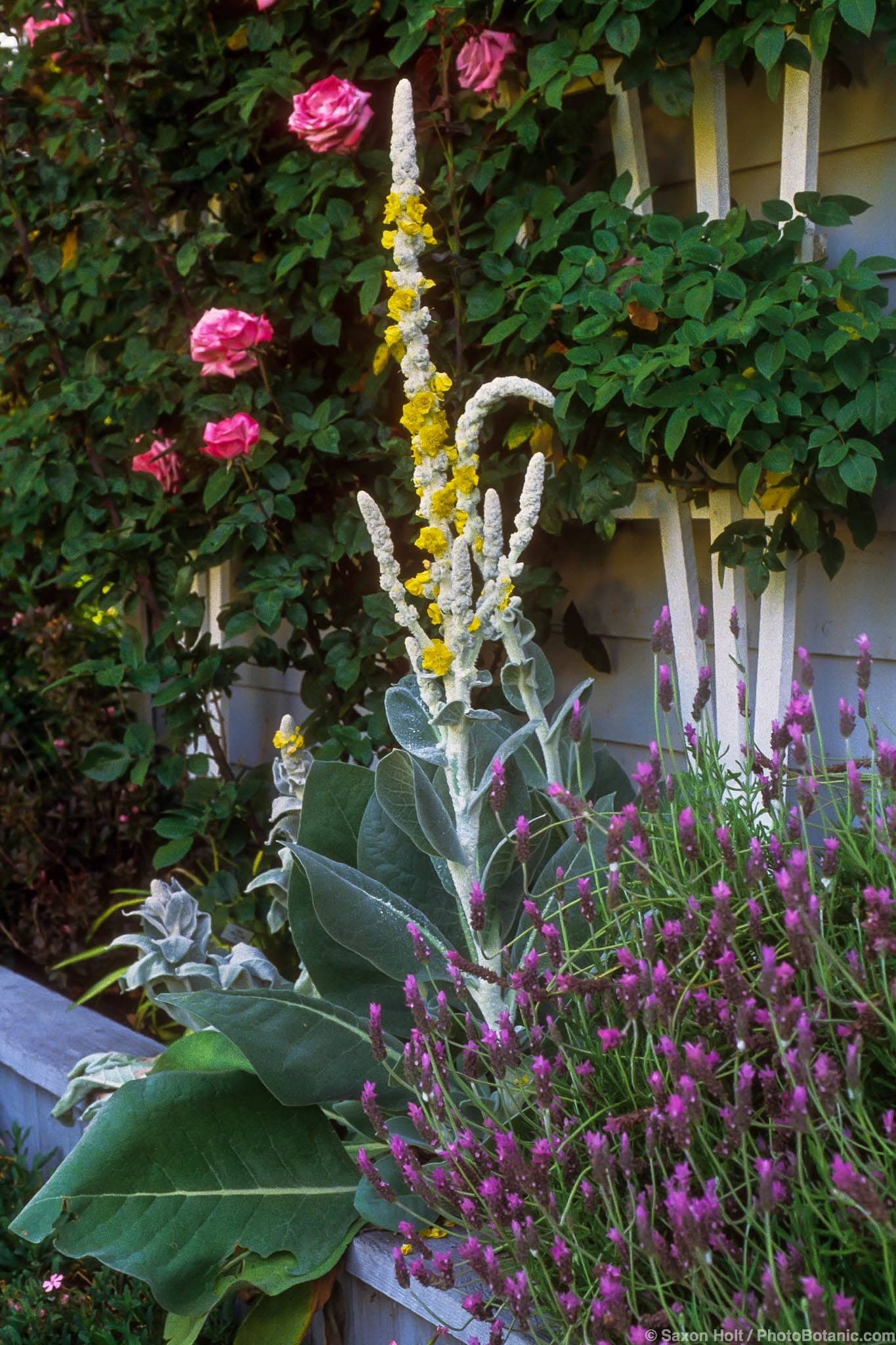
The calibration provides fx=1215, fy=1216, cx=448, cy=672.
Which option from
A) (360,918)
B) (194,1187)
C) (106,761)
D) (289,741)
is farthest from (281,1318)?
(106,761)

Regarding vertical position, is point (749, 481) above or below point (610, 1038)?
above

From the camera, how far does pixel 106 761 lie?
8.36 ft

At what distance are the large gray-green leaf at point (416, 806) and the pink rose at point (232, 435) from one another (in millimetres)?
989

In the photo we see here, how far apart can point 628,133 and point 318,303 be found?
681 mm

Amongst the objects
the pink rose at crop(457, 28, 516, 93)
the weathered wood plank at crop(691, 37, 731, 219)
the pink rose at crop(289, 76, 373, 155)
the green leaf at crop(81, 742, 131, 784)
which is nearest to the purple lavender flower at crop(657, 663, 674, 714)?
the weathered wood plank at crop(691, 37, 731, 219)

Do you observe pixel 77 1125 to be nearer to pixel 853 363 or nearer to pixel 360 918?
pixel 360 918

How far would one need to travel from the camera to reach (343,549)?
2287mm

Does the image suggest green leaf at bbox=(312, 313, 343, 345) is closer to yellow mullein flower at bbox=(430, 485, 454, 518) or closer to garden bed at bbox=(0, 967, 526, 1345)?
yellow mullein flower at bbox=(430, 485, 454, 518)

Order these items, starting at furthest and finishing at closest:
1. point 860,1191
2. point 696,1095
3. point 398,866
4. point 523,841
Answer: point 398,866
point 523,841
point 696,1095
point 860,1191

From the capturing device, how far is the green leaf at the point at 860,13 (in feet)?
4.90

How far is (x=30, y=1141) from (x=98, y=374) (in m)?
1.57

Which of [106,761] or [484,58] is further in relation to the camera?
[106,761]

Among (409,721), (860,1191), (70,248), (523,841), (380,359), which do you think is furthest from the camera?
(70,248)

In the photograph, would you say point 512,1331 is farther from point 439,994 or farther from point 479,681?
point 479,681
